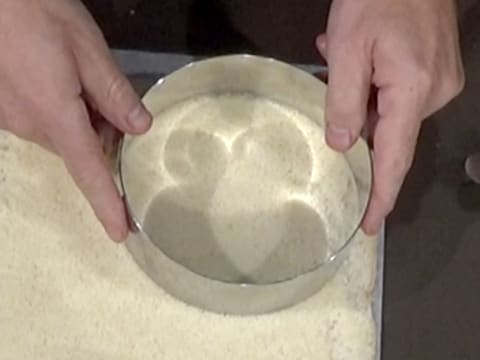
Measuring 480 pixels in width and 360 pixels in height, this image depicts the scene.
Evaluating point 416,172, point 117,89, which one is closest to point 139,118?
point 117,89

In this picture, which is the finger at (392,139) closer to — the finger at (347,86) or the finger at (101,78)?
the finger at (347,86)

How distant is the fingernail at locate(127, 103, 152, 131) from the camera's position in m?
0.57

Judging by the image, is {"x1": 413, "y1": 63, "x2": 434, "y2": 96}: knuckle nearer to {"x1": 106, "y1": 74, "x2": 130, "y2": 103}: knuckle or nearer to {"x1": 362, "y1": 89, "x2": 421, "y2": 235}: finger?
{"x1": 362, "y1": 89, "x2": 421, "y2": 235}: finger

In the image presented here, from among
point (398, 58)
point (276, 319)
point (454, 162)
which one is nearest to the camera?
point (398, 58)

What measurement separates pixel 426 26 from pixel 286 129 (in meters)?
0.15

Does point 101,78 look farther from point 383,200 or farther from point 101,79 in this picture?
point 383,200

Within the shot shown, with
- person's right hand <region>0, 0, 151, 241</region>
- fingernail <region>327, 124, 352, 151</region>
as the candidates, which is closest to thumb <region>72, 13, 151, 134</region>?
person's right hand <region>0, 0, 151, 241</region>

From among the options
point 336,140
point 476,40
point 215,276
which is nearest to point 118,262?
point 215,276

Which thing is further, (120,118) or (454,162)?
(454,162)

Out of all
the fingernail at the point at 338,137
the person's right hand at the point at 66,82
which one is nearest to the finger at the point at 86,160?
the person's right hand at the point at 66,82

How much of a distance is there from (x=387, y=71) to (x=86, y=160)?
0.17m

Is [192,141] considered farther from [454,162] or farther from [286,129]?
[454,162]

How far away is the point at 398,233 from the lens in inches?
29.3

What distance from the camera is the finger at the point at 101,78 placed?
21.9 inches
